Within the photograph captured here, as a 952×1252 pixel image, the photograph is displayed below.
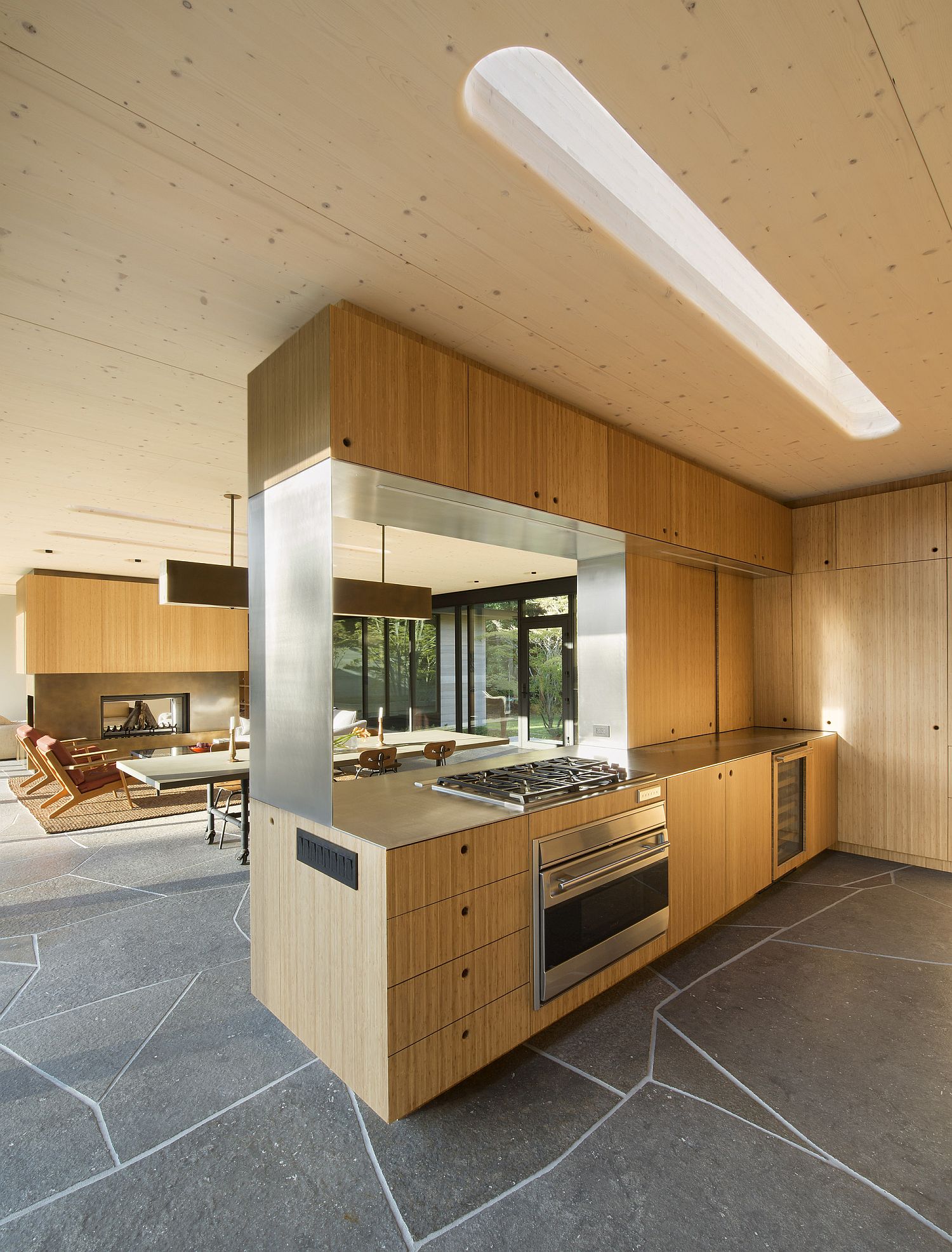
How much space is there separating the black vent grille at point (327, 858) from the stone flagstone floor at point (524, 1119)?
2.26ft

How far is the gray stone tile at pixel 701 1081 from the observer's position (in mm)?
1890

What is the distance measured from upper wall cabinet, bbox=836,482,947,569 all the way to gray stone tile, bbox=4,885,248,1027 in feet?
14.7

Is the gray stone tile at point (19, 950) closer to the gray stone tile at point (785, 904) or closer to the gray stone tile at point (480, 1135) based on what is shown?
the gray stone tile at point (480, 1135)

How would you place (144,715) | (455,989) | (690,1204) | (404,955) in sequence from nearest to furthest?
(690,1204)
(404,955)
(455,989)
(144,715)

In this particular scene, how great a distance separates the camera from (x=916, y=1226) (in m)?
1.54

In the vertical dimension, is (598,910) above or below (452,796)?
below

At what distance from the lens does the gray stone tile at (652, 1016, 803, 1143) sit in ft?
6.20

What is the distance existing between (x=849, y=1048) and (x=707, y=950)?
79cm

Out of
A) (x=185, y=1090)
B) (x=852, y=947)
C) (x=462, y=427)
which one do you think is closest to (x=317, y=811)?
(x=185, y=1090)

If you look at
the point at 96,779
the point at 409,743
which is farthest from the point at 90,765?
the point at 409,743

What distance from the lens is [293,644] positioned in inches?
86.9

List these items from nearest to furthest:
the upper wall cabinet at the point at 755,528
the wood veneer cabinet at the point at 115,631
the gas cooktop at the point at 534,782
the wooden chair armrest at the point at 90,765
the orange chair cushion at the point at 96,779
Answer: the gas cooktop at the point at 534,782 → the upper wall cabinet at the point at 755,528 → the orange chair cushion at the point at 96,779 → the wooden chair armrest at the point at 90,765 → the wood veneer cabinet at the point at 115,631

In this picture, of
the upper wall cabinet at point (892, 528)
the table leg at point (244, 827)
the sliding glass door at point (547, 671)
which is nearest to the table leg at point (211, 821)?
the table leg at point (244, 827)

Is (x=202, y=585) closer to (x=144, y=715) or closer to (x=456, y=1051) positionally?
(x=456, y=1051)
